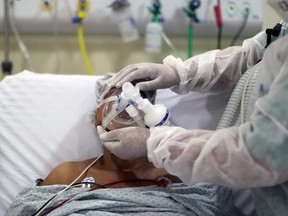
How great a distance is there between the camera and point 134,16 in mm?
2189

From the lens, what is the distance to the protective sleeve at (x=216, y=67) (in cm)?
143

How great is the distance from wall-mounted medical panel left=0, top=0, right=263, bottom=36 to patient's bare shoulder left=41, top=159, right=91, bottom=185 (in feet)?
3.42

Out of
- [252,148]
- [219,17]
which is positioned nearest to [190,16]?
[219,17]

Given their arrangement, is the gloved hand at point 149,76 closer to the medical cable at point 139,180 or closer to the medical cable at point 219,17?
the medical cable at point 139,180

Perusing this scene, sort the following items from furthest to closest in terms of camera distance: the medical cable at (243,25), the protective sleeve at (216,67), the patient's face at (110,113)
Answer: the medical cable at (243,25) → the protective sleeve at (216,67) → the patient's face at (110,113)

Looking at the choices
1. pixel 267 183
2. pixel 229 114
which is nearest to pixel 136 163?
pixel 229 114

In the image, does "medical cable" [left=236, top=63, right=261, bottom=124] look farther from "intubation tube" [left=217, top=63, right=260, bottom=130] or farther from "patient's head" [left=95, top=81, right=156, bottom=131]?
"patient's head" [left=95, top=81, right=156, bottom=131]

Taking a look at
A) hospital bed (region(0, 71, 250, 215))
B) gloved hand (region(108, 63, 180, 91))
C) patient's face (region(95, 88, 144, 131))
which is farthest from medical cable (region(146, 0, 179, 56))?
patient's face (region(95, 88, 144, 131))

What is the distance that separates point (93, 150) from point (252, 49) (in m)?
0.69

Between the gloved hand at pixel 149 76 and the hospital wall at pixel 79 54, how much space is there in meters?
0.89

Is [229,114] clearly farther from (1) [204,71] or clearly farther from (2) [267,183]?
(2) [267,183]

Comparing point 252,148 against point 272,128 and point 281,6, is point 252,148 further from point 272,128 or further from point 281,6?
point 281,6

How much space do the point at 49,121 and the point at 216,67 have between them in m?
0.66

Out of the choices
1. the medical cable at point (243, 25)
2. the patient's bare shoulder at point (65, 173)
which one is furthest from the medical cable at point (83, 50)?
the patient's bare shoulder at point (65, 173)
